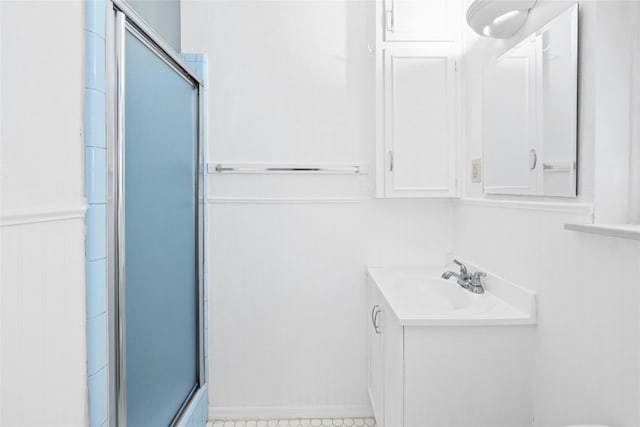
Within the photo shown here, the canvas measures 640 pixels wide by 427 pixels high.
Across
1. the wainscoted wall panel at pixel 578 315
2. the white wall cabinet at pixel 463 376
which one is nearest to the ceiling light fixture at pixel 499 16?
the wainscoted wall panel at pixel 578 315

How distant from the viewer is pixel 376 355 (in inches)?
79.0

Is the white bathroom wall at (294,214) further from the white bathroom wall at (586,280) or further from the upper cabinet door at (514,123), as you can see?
the white bathroom wall at (586,280)

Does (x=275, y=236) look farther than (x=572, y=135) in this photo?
Yes

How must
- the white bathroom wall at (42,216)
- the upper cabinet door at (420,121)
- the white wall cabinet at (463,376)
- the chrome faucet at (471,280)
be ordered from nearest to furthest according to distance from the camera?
1. the white bathroom wall at (42,216)
2. the white wall cabinet at (463,376)
3. the chrome faucet at (471,280)
4. the upper cabinet door at (420,121)

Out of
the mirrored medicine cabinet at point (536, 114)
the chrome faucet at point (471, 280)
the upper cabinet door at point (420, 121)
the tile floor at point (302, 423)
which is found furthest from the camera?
the tile floor at point (302, 423)

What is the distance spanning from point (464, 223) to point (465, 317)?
80cm

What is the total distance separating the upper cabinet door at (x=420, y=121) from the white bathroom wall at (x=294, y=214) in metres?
0.21

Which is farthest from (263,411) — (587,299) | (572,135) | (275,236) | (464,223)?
(572,135)

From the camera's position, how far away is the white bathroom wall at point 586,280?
3.56ft

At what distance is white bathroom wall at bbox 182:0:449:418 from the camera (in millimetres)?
2297

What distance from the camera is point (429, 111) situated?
6.97 feet

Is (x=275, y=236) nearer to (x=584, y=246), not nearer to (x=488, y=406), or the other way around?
(x=488, y=406)

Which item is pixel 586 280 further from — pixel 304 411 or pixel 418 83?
pixel 304 411

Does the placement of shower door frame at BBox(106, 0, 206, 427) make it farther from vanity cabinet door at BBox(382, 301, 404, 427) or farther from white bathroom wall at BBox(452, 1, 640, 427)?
white bathroom wall at BBox(452, 1, 640, 427)
